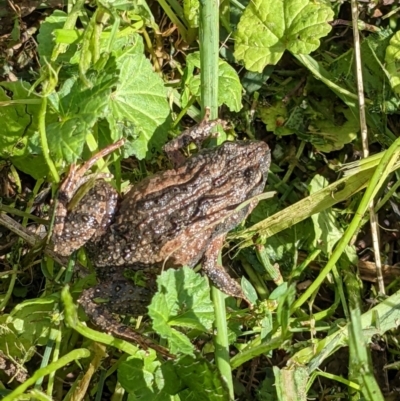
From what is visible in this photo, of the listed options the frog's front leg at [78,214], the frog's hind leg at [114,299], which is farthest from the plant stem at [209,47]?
the frog's hind leg at [114,299]

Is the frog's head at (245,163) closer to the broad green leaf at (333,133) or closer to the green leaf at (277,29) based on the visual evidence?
the green leaf at (277,29)

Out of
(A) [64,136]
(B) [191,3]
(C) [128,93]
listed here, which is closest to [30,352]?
(A) [64,136]

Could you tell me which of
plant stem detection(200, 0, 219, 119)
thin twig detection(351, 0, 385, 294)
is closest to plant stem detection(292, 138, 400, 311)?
thin twig detection(351, 0, 385, 294)

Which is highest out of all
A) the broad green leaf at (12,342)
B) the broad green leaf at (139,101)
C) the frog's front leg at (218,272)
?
the broad green leaf at (139,101)

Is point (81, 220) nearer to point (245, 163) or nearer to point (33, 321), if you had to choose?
point (33, 321)

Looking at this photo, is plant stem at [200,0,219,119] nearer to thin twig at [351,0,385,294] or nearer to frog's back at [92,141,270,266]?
frog's back at [92,141,270,266]

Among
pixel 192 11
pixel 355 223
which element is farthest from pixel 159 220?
pixel 192 11

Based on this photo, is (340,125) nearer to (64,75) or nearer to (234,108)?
(234,108)
